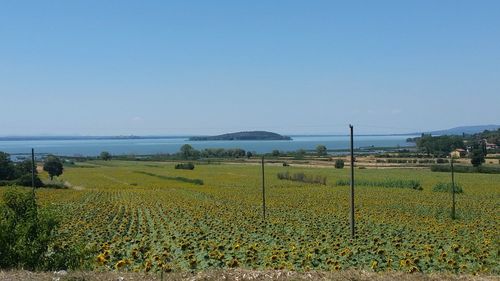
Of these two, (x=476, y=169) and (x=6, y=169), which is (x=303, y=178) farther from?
(x=6, y=169)

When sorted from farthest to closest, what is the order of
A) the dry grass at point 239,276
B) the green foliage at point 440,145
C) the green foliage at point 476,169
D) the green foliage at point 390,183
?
the green foliage at point 440,145
the green foliage at point 476,169
the green foliage at point 390,183
the dry grass at point 239,276

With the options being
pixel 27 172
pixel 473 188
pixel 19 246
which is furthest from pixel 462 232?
pixel 27 172

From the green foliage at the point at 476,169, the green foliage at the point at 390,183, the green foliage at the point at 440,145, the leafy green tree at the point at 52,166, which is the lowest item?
the green foliage at the point at 390,183

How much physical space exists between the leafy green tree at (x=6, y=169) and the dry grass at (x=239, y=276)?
54857 mm

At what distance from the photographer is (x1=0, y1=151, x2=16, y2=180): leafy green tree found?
5820cm

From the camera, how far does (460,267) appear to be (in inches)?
440

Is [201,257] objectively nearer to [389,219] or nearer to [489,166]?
[389,219]

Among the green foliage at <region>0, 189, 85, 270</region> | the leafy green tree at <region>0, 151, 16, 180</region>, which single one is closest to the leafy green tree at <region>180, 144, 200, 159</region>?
→ the leafy green tree at <region>0, 151, 16, 180</region>

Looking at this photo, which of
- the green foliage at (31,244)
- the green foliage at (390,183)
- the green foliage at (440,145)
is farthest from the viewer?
the green foliage at (440,145)

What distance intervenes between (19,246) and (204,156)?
13923 centimetres

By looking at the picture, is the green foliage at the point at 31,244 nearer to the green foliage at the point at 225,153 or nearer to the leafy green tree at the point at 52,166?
the leafy green tree at the point at 52,166

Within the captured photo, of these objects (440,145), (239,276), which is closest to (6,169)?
(239,276)

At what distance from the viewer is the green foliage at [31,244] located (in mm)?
9344

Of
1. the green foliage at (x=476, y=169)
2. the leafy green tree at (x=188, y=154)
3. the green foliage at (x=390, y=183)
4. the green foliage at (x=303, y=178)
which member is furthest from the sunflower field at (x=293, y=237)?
the leafy green tree at (x=188, y=154)
